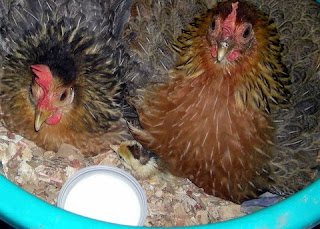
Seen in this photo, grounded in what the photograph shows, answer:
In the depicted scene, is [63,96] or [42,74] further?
[63,96]

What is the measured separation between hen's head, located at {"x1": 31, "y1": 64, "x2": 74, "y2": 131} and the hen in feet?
0.84

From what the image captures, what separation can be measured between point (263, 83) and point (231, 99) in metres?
0.12

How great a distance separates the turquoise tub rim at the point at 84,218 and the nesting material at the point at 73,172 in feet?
1.58

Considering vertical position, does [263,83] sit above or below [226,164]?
above

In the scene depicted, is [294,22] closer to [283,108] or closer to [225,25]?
[283,108]

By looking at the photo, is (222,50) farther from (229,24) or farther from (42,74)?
(42,74)

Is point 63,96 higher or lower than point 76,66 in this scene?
lower

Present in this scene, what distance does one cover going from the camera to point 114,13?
1884mm

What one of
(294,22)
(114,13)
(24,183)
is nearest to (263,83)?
(294,22)

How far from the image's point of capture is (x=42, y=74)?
1612mm

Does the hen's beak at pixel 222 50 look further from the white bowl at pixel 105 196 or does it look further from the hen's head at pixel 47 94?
the white bowl at pixel 105 196

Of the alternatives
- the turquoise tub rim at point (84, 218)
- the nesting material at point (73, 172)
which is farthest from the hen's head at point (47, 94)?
the turquoise tub rim at point (84, 218)

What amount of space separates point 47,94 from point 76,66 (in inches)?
5.8

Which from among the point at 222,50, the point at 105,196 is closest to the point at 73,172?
the point at 105,196
